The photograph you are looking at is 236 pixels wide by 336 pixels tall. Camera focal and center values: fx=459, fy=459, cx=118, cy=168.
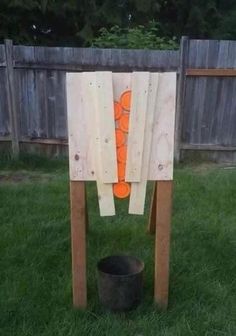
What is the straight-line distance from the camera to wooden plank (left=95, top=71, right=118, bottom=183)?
275 centimetres

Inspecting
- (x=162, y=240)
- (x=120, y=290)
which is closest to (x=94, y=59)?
(x=162, y=240)

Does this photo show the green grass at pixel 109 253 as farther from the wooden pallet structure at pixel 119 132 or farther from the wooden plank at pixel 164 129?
the wooden plank at pixel 164 129

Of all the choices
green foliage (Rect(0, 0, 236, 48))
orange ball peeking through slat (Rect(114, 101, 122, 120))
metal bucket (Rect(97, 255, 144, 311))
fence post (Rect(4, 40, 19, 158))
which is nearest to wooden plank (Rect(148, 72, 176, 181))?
orange ball peeking through slat (Rect(114, 101, 122, 120))

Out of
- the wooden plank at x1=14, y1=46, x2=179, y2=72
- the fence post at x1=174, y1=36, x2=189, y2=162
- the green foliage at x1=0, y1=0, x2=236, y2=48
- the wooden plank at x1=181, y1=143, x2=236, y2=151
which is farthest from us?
the green foliage at x1=0, y1=0, x2=236, y2=48

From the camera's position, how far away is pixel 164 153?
284 centimetres

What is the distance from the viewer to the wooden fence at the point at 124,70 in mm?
6863

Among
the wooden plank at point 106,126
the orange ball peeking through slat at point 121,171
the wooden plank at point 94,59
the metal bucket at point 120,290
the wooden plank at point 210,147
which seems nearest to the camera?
the wooden plank at point 106,126

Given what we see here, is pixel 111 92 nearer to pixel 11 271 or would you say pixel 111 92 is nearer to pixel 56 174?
pixel 11 271

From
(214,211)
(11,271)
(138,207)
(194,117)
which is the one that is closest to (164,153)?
(138,207)

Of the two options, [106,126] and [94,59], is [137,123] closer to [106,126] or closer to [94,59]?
[106,126]

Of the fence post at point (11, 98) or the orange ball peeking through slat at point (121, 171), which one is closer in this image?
the orange ball peeking through slat at point (121, 171)

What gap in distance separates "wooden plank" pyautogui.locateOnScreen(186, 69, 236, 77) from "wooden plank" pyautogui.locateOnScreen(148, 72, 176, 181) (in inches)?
168

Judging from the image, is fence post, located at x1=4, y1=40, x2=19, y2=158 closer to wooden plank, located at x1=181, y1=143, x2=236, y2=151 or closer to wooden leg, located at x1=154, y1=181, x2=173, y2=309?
wooden plank, located at x1=181, y1=143, x2=236, y2=151

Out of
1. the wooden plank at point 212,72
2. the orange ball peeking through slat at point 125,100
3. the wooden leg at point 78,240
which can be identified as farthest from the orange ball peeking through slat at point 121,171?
the wooden plank at point 212,72
